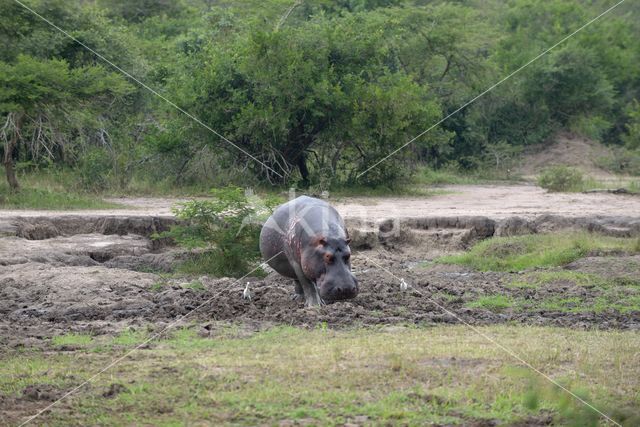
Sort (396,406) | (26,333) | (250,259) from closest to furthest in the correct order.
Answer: (396,406) → (26,333) → (250,259)

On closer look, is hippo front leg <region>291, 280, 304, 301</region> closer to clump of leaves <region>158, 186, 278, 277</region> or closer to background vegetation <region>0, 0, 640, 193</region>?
clump of leaves <region>158, 186, 278, 277</region>

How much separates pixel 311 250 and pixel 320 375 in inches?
113

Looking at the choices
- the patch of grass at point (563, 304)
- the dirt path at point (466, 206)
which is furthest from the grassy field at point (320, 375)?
the dirt path at point (466, 206)

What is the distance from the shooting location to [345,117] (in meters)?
22.2

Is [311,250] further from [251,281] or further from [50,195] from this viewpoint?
[50,195]

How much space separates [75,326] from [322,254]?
244 centimetres

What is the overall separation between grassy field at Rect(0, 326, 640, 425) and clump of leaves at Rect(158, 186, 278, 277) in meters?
4.85

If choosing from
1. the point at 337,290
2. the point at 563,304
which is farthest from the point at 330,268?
the point at 563,304

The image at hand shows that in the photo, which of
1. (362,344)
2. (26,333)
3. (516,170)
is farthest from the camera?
(516,170)

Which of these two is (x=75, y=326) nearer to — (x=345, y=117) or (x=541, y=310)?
(x=541, y=310)

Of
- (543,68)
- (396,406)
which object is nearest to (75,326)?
(396,406)

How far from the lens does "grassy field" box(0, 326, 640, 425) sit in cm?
613

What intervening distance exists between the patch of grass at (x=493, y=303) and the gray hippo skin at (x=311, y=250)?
1.69 m

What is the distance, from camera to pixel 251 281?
1305cm
